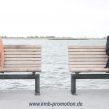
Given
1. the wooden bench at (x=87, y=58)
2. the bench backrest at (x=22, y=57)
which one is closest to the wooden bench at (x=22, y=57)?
the bench backrest at (x=22, y=57)

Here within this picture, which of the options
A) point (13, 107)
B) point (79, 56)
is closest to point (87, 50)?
point (79, 56)

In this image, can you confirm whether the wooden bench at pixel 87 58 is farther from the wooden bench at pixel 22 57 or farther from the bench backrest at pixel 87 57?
the wooden bench at pixel 22 57

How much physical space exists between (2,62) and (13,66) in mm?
214

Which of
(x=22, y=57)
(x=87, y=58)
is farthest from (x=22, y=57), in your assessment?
(x=87, y=58)

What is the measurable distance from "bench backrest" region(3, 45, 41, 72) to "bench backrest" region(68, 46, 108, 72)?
2.00 ft

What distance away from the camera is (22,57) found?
8156 millimetres

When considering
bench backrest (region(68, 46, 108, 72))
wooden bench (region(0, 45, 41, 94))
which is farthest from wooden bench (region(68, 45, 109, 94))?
wooden bench (region(0, 45, 41, 94))

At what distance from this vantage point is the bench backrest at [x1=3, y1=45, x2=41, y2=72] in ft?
26.6

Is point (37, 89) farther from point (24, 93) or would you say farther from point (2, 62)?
point (2, 62)

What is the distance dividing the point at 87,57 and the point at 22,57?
1.18 m

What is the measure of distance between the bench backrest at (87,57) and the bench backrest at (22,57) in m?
0.61

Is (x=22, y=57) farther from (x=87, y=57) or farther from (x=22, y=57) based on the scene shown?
(x=87, y=57)

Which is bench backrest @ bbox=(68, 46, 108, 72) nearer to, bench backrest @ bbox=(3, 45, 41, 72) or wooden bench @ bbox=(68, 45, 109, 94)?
wooden bench @ bbox=(68, 45, 109, 94)

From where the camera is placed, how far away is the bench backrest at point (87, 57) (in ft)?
26.8
